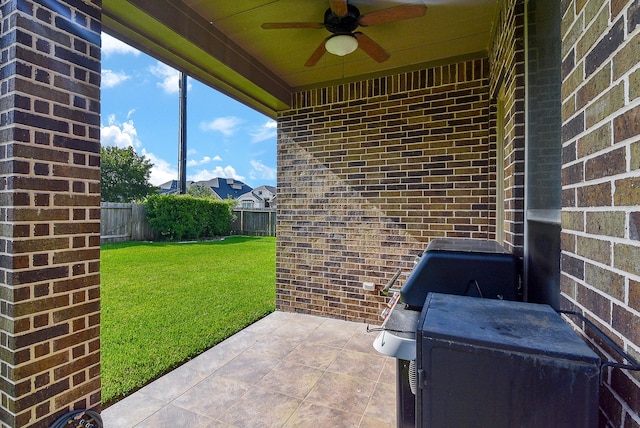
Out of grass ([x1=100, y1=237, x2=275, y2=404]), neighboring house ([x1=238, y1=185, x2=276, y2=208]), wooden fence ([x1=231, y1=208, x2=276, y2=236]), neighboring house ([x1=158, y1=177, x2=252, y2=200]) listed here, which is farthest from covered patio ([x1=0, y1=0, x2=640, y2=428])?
neighboring house ([x1=158, y1=177, x2=252, y2=200])

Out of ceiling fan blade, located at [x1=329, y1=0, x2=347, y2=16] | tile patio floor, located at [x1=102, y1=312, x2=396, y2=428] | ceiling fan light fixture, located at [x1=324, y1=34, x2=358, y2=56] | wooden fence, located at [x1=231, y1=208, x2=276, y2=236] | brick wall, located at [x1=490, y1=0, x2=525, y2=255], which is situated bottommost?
tile patio floor, located at [x1=102, y1=312, x2=396, y2=428]

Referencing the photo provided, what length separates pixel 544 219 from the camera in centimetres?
148

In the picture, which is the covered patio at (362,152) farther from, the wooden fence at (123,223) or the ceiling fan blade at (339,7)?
the wooden fence at (123,223)

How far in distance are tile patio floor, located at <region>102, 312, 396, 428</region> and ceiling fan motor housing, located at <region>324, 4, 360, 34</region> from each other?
2.83m

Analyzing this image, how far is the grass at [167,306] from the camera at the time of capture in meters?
2.72

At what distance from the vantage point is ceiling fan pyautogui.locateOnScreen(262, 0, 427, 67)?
7.31 feet

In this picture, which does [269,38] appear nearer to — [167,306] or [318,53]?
[318,53]

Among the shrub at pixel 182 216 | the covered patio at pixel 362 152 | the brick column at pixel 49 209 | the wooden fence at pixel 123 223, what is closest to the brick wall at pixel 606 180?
the covered patio at pixel 362 152

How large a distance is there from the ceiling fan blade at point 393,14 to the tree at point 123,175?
2199 centimetres

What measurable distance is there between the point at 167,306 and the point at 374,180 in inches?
127

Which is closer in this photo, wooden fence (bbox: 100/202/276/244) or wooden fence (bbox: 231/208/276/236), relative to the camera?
wooden fence (bbox: 100/202/276/244)

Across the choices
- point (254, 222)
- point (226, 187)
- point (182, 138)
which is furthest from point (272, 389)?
point (226, 187)

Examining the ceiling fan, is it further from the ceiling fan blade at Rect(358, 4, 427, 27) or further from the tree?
the tree

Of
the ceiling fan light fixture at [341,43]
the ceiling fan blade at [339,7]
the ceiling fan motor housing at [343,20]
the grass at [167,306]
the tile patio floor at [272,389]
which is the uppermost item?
the ceiling fan motor housing at [343,20]
